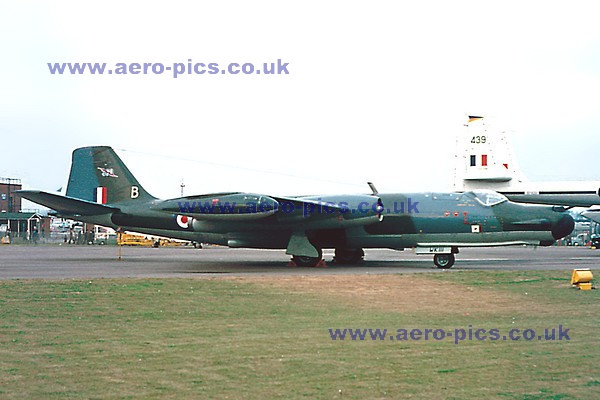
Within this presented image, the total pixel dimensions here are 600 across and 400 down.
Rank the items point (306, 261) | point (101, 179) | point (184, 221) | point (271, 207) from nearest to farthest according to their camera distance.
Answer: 1. point (271, 207)
2. point (306, 261)
3. point (184, 221)
4. point (101, 179)

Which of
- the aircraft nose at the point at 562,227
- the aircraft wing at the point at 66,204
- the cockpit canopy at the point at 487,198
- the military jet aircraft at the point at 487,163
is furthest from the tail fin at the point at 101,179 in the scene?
the military jet aircraft at the point at 487,163

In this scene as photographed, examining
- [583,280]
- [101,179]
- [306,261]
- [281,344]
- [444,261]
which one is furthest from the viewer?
[101,179]

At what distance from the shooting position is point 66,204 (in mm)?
28578

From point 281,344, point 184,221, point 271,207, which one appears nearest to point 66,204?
point 184,221

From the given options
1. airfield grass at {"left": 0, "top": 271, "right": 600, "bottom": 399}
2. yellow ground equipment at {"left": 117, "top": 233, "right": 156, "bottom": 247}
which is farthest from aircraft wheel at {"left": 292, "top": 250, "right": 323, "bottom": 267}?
yellow ground equipment at {"left": 117, "top": 233, "right": 156, "bottom": 247}

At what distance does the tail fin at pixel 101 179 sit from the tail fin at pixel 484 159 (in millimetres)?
30992

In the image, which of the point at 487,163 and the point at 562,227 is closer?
the point at 562,227

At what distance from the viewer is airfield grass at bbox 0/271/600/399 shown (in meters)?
8.03

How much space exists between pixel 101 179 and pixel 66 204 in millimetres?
2171

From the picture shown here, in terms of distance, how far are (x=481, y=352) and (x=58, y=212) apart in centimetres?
2304

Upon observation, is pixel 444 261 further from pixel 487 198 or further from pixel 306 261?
pixel 306 261

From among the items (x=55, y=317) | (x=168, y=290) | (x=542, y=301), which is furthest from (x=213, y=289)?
(x=542, y=301)

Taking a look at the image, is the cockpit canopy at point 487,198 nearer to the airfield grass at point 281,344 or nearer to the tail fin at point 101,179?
the airfield grass at point 281,344

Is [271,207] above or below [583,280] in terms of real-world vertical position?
above
